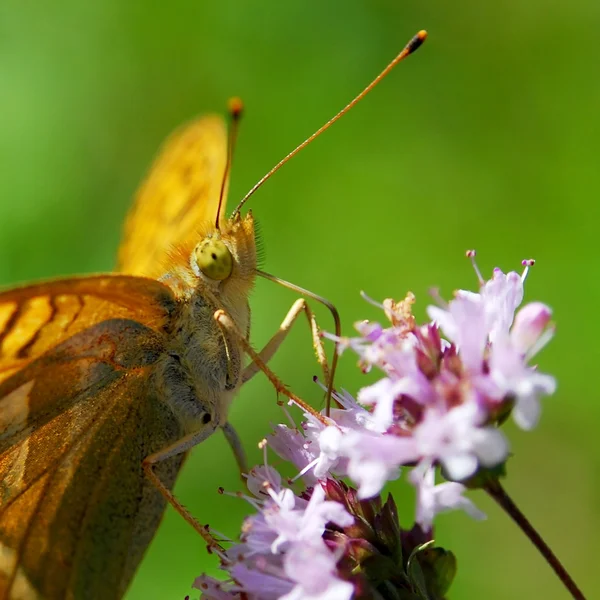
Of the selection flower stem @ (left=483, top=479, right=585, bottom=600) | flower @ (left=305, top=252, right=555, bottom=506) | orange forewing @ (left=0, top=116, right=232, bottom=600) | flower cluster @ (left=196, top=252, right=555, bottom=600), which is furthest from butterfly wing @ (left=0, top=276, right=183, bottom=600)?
flower stem @ (left=483, top=479, right=585, bottom=600)

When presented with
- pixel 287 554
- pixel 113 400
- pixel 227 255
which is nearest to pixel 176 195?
pixel 227 255

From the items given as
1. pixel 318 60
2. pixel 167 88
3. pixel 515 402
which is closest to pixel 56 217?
pixel 167 88

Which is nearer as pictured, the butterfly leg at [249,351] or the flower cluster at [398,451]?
the flower cluster at [398,451]

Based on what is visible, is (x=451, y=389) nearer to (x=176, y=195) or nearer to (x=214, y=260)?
(x=214, y=260)

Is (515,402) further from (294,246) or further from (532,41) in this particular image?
(532,41)

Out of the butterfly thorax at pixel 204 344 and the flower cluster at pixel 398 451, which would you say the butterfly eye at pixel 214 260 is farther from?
the flower cluster at pixel 398 451

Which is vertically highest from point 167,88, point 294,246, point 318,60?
point 167,88

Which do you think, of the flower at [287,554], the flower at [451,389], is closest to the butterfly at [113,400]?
the flower at [287,554]

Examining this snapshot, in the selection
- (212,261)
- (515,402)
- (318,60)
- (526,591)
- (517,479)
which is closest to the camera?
(515,402)
